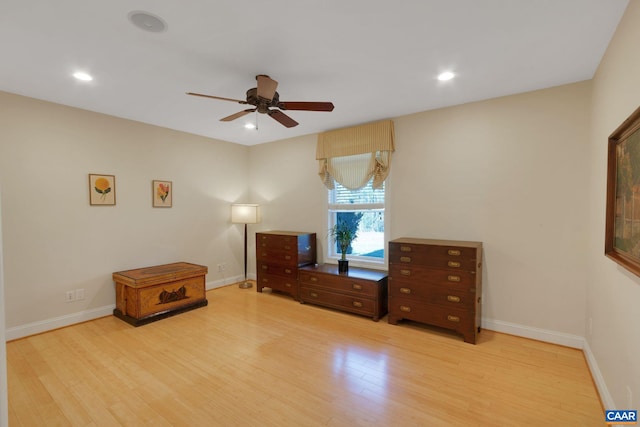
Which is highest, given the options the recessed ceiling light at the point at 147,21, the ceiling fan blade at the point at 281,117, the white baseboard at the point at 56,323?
the recessed ceiling light at the point at 147,21

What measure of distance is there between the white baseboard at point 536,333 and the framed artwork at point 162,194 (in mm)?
4345

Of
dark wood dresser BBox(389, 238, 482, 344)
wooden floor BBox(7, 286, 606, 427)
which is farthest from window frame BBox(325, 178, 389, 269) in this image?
wooden floor BBox(7, 286, 606, 427)

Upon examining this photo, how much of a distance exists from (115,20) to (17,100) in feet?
7.00

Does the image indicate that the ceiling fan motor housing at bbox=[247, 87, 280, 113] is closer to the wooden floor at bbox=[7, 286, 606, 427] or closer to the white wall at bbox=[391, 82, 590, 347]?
the white wall at bbox=[391, 82, 590, 347]

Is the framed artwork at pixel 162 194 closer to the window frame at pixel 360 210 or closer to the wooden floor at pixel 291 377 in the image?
the wooden floor at pixel 291 377

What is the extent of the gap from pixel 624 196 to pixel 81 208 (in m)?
4.88

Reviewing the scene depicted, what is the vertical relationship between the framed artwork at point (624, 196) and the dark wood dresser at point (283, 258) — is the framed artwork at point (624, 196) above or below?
above

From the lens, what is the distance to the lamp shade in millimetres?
4801

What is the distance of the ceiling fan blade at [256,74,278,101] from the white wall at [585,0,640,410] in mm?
2250

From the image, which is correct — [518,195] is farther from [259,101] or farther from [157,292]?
[157,292]

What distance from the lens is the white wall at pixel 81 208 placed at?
9.84 ft

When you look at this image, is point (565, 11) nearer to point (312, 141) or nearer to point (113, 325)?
point (312, 141)

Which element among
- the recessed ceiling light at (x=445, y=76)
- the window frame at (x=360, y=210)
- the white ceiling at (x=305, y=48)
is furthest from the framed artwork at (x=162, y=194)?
the recessed ceiling light at (x=445, y=76)

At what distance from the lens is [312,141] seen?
14.8ft
